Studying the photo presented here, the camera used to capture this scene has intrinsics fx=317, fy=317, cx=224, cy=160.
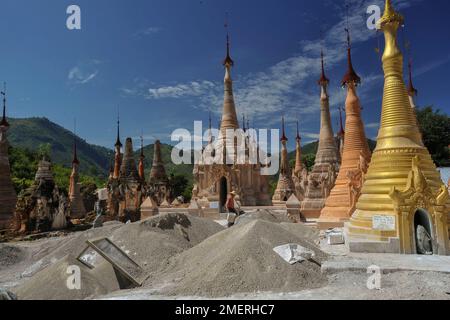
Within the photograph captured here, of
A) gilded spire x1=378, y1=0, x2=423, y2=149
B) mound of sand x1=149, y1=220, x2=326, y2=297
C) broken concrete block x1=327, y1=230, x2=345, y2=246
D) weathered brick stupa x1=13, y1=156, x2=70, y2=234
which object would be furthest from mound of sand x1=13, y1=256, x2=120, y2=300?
weathered brick stupa x1=13, y1=156, x2=70, y2=234

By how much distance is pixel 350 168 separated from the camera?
1780cm

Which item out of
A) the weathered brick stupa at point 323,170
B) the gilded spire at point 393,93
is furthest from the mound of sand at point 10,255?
the weathered brick stupa at point 323,170

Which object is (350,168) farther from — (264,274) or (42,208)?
(42,208)

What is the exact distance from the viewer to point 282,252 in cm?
933

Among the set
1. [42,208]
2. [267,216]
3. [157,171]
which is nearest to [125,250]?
[267,216]

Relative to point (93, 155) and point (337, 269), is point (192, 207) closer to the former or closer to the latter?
point (337, 269)

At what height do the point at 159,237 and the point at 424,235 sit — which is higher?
the point at 424,235

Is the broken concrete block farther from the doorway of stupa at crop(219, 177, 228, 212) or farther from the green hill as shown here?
the green hill

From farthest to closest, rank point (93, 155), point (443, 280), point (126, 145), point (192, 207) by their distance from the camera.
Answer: point (93, 155) < point (126, 145) < point (192, 207) < point (443, 280)

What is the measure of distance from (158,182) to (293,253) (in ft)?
98.7

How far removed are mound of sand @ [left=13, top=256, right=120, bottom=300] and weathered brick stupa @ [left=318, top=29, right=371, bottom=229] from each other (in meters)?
12.0

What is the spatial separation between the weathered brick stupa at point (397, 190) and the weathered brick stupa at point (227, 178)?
15646mm
